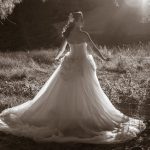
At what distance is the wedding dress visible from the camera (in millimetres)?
8258

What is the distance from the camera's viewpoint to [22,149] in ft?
26.1

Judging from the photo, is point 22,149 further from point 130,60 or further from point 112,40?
point 112,40

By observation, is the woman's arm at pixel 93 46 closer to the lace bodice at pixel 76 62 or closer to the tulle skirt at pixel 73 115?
the lace bodice at pixel 76 62

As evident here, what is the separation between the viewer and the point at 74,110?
8.48 m

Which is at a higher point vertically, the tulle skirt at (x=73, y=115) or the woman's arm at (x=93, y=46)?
the woman's arm at (x=93, y=46)

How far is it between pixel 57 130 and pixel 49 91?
949mm

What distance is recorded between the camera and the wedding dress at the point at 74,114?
325 inches

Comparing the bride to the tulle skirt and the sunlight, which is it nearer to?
the tulle skirt

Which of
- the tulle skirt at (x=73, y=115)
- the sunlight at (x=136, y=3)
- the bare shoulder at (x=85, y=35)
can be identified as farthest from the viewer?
the sunlight at (x=136, y=3)

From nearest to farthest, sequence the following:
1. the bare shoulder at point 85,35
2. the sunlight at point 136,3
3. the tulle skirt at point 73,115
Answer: the tulle skirt at point 73,115 → the bare shoulder at point 85,35 → the sunlight at point 136,3

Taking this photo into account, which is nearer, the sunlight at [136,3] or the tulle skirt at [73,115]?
the tulle skirt at [73,115]

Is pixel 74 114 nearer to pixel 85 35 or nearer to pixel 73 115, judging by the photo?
pixel 73 115

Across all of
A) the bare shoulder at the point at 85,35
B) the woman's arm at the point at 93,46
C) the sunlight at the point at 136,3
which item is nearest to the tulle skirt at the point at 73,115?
the woman's arm at the point at 93,46

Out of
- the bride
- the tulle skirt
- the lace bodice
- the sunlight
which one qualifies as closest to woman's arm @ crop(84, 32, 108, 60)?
the bride
